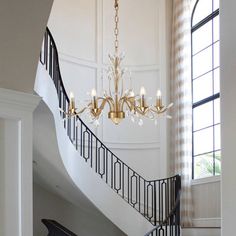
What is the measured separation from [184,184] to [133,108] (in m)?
2.87

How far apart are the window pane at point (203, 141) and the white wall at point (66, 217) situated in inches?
83.8

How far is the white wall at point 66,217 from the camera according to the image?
8.77 m

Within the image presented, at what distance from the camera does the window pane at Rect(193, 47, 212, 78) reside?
8867 mm

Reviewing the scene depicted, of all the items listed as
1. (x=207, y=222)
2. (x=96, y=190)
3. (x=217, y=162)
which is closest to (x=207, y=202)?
(x=207, y=222)

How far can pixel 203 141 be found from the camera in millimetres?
8758

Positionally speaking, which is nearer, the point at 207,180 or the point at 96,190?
the point at 96,190

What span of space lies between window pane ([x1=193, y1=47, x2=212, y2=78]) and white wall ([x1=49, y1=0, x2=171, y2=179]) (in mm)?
619

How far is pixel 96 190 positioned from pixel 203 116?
261 centimetres

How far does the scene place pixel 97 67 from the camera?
9.38 metres

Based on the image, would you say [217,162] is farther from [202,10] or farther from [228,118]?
[228,118]

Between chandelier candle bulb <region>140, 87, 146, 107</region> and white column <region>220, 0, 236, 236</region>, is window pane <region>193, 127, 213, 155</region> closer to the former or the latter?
chandelier candle bulb <region>140, 87, 146, 107</region>

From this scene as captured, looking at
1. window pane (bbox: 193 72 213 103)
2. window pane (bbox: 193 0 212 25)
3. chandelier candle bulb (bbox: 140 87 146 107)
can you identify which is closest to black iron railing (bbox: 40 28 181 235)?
window pane (bbox: 193 72 213 103)

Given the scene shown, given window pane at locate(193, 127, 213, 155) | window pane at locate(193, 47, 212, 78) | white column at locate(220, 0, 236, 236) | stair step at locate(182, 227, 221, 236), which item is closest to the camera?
white column at locate(220, 0, 236, 236)

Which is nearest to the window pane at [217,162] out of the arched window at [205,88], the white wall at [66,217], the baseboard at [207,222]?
the arched window at [205,88]
